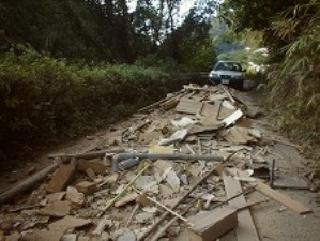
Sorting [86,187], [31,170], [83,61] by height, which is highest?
[83,61]

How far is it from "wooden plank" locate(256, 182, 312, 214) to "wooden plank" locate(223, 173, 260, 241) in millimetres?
361

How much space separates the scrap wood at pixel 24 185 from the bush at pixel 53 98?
1589 mm

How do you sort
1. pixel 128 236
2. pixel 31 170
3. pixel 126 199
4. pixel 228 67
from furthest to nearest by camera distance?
1. pixel 228 67
2. pixel 31 170
3. pixel 126 199
4. pixel 128 236

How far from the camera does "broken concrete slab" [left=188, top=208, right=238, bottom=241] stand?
4.35m

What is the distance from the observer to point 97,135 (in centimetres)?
1045

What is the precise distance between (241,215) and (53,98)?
5.88 meters

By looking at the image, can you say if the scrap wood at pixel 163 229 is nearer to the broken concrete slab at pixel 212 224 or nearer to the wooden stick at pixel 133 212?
the broken concrete slab at pixel 212 224

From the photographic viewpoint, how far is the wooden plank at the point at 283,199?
5387mm

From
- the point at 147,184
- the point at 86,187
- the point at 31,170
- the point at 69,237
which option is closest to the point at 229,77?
the point at 31,170

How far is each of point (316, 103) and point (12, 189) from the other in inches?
189

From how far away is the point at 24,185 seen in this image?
624cm

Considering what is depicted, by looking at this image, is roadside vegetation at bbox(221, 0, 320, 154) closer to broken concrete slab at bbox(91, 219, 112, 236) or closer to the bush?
broken concrete slab at bbox(91, 219, 112, 236)

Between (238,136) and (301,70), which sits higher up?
(301,70)

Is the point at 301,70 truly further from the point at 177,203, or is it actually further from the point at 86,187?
the point at 86,187
